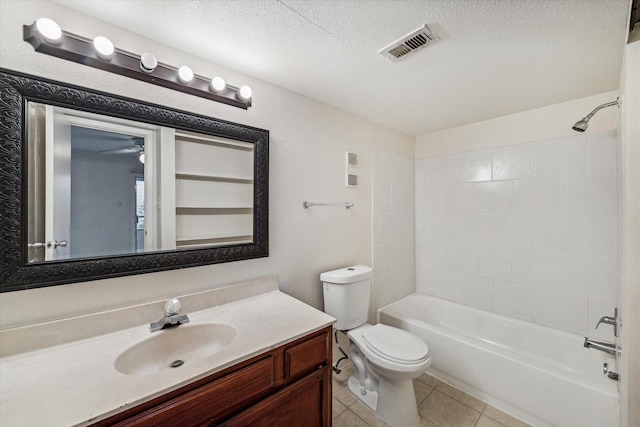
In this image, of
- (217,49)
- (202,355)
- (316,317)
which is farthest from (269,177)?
(202,355)

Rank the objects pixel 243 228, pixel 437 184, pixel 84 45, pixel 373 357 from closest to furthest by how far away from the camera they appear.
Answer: pixel 84 45
pixel 243 228
pixel 373 357
pixel 437 184

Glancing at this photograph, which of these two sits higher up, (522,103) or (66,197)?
(522,103)

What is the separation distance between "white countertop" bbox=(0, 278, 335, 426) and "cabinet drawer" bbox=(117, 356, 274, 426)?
51 mm

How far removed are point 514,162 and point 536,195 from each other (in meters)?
0.33

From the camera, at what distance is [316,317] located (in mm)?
1311

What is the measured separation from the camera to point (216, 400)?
92cm

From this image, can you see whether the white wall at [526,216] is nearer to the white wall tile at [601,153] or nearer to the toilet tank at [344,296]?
the white wall tile at [601,153]

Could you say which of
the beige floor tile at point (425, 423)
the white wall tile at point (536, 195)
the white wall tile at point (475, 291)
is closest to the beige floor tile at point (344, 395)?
the beige floor tile at point (425, 423)

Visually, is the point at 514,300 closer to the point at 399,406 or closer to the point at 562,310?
the point at 562,310

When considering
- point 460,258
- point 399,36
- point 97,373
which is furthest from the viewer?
point 460,258

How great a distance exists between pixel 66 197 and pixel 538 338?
10.4 ft

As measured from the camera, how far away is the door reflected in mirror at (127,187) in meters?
1.02

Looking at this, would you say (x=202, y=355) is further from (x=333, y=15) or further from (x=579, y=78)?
(x=579, y=78)

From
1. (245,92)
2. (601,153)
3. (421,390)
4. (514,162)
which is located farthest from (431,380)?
(245,92)
